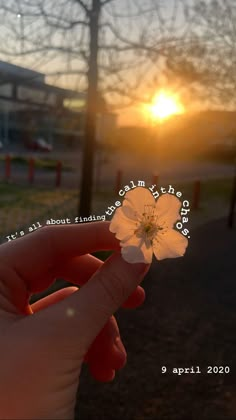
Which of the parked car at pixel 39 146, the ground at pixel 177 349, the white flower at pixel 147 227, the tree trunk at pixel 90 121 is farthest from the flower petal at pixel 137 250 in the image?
the parked car at pixel 39 146

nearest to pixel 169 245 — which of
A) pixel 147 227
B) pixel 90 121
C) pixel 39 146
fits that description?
pixel 147 227

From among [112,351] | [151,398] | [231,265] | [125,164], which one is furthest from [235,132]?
[125,164]

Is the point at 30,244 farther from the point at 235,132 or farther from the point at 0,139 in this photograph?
the point at 0,139

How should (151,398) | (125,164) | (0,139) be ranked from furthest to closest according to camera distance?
(0,139)
(125,164)
(151,398)

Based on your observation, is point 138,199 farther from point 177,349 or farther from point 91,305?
point 177,349

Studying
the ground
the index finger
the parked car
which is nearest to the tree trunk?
the ground

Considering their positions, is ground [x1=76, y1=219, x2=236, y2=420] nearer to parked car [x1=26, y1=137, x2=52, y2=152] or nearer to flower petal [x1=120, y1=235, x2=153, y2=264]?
flower petal [x1=120, y1=235, x2=153, y2=264]

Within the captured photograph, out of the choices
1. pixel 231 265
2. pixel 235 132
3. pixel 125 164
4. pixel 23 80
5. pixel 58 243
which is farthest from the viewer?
pixel 125 164
